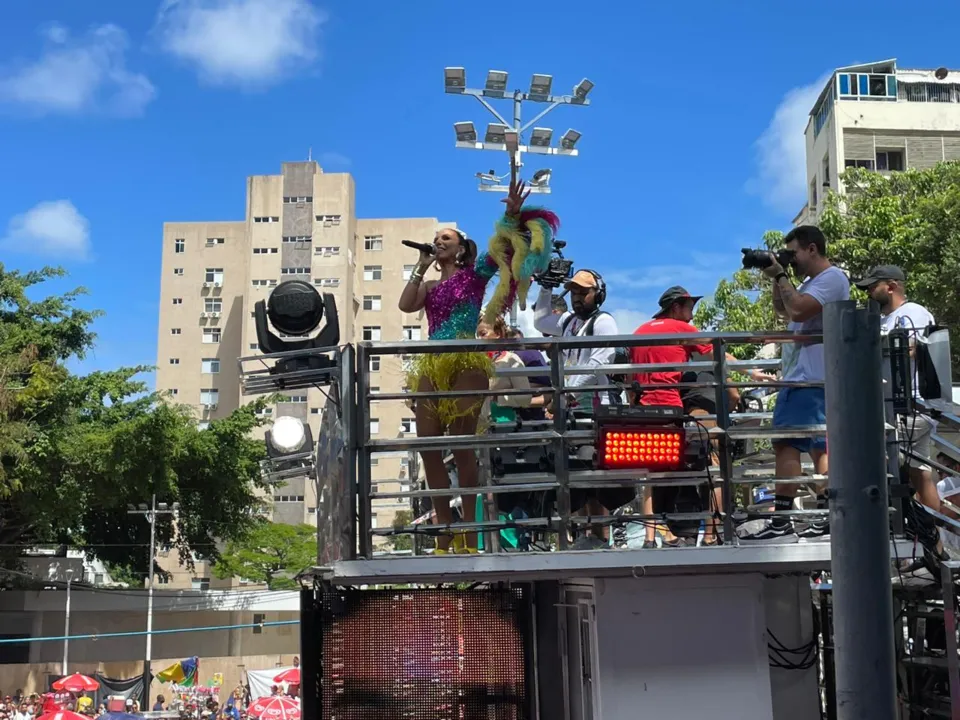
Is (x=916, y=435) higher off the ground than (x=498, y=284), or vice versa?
(x=498, y=284)

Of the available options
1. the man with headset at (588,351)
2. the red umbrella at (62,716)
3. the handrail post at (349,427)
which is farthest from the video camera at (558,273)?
the red umbrella at (62,716)

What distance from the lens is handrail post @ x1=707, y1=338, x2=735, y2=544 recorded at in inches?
217

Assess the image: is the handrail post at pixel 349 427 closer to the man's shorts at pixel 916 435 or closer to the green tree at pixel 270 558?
the man's shorts at pixel 916 435

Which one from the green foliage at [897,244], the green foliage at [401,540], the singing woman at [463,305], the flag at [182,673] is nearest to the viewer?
the singing woman at [463,305]

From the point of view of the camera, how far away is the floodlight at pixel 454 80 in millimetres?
18062

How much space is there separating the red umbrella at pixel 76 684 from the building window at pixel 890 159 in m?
34.7

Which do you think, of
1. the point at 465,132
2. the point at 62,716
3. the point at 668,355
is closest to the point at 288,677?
the point at 62,716

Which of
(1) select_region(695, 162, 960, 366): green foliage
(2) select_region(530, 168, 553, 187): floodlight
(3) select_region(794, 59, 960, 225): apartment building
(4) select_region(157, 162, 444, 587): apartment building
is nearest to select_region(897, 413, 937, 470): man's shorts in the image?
(2) select_region(530, 168, 553, 187): floodlight

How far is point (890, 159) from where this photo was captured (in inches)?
1759

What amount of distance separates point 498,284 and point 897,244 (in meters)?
18.6

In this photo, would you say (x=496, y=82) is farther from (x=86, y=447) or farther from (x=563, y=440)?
(x=86, y=447)

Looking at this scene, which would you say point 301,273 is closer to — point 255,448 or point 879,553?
point 255,448

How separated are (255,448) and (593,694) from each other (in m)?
32.8

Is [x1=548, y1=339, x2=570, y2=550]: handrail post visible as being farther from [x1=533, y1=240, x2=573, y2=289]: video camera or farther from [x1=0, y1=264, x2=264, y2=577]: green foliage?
[x1=0, y1=264, x2=264, y2=577]: green foliage
